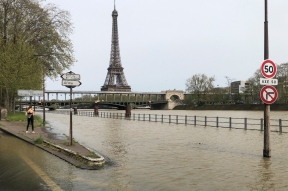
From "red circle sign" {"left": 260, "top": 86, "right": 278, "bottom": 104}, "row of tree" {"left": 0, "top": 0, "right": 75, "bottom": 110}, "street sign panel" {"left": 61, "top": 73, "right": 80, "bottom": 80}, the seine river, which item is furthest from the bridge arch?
"red circle sign" {"left": 260, "top": 86, "right": 278, "bottom": 104}

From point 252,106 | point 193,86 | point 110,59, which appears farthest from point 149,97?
point 252,106

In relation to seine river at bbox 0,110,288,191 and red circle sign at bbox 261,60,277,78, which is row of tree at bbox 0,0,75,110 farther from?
red circle sign at bbox 261,60,277,78

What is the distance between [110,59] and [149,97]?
106 feet

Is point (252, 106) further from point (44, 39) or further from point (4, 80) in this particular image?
point (4, 80)

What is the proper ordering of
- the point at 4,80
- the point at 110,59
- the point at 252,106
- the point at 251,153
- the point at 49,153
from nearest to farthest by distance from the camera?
the point at 49,153
the point at 251,153
the point at 4,80
the point at 252,106
the point at 110,59

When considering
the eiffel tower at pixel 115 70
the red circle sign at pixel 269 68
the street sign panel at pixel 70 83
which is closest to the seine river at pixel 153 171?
the street sign panel at pixel 70 83

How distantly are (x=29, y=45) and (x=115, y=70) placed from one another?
106058 mm

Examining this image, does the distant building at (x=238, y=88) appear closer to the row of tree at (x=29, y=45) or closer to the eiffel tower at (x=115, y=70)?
the eiffel tower at (x=115, y=70)

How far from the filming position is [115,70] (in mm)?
142375

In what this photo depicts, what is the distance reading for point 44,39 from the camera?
3825 centimetres

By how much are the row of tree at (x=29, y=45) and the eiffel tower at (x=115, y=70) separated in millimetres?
101168

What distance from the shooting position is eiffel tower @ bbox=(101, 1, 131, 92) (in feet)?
460

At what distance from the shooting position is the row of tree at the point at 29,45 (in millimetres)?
30973

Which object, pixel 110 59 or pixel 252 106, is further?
pixel 110 59
